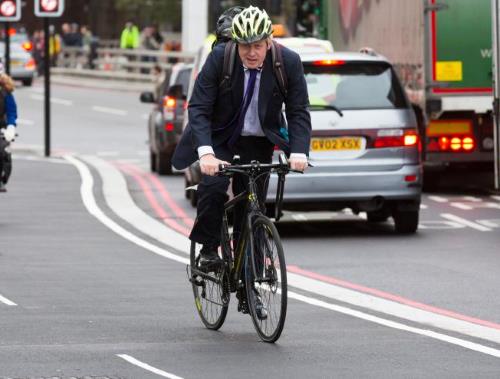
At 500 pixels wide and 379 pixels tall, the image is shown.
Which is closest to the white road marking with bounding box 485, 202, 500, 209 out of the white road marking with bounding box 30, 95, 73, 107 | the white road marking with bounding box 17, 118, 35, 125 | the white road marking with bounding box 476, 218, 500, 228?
the white road marking with bounding box 476, 218, 500, 228

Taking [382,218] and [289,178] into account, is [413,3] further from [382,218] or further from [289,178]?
[289,178]

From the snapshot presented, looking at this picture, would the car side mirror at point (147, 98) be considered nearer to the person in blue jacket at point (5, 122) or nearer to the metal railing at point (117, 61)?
the person in blue jacket at point (5, 122)

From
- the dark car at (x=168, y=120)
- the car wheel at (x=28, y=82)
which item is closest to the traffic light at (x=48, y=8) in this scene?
the dark car at (x=168, y=120)

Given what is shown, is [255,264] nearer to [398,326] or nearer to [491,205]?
[398,326]

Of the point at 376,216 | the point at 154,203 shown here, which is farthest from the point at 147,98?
the point at 376,216

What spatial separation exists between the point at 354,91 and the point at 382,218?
6.60ft

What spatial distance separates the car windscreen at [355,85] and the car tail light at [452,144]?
4.65m

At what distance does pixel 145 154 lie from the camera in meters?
31.2

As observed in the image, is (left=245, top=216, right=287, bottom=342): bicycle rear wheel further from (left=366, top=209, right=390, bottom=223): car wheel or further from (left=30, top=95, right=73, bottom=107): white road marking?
(left=30, top=95, right=73, bottom=107): white road marking

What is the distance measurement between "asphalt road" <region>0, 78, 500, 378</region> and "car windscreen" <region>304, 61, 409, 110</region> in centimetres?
124

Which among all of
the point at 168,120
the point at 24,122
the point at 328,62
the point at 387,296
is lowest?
the point at 387,296

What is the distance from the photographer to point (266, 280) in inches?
367

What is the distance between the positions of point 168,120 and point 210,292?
1523cm

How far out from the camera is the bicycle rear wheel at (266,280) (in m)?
9.18
